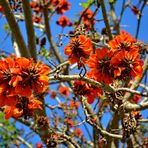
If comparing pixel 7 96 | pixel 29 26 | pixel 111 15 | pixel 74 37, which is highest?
pixel 111 15

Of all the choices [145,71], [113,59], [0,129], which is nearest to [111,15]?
[145,71]

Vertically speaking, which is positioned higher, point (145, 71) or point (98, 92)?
point (145, 71)

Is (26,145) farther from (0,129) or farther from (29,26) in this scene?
(29,26)

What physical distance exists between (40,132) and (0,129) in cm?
336

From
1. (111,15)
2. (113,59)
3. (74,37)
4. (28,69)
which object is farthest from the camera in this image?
(111,15)

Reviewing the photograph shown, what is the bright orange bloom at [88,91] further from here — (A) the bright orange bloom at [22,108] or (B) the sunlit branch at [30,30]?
(B) the sunlit branch at [30,30]

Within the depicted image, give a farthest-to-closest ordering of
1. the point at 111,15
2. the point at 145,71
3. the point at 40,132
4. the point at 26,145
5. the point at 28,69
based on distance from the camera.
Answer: the point at 26,145 → the point at 111,15 → the point at 145,71 → the point at 40,132 → the point at 28,69

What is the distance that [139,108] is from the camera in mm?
3242

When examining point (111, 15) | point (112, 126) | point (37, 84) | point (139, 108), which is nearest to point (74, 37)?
point (37, 84)

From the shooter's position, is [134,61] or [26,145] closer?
[134,61]

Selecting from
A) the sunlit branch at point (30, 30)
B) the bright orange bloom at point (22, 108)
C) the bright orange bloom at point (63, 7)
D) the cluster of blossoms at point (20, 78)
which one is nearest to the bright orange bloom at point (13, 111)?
the bright orange bloom at point (22, 108)

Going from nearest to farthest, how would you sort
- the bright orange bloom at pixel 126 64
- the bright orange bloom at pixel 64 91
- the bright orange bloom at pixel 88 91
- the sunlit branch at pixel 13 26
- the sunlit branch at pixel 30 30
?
the bright orange bloom at pixel 126 64
the bright orange bloom at pixel 88 91
the sunlit branch at pixel 13 26
the sunlit branch at pixel 30 30
the bright orange bloom at pixel 64 91

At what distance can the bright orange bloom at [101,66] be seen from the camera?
252 cm

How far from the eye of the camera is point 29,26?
154 inches
